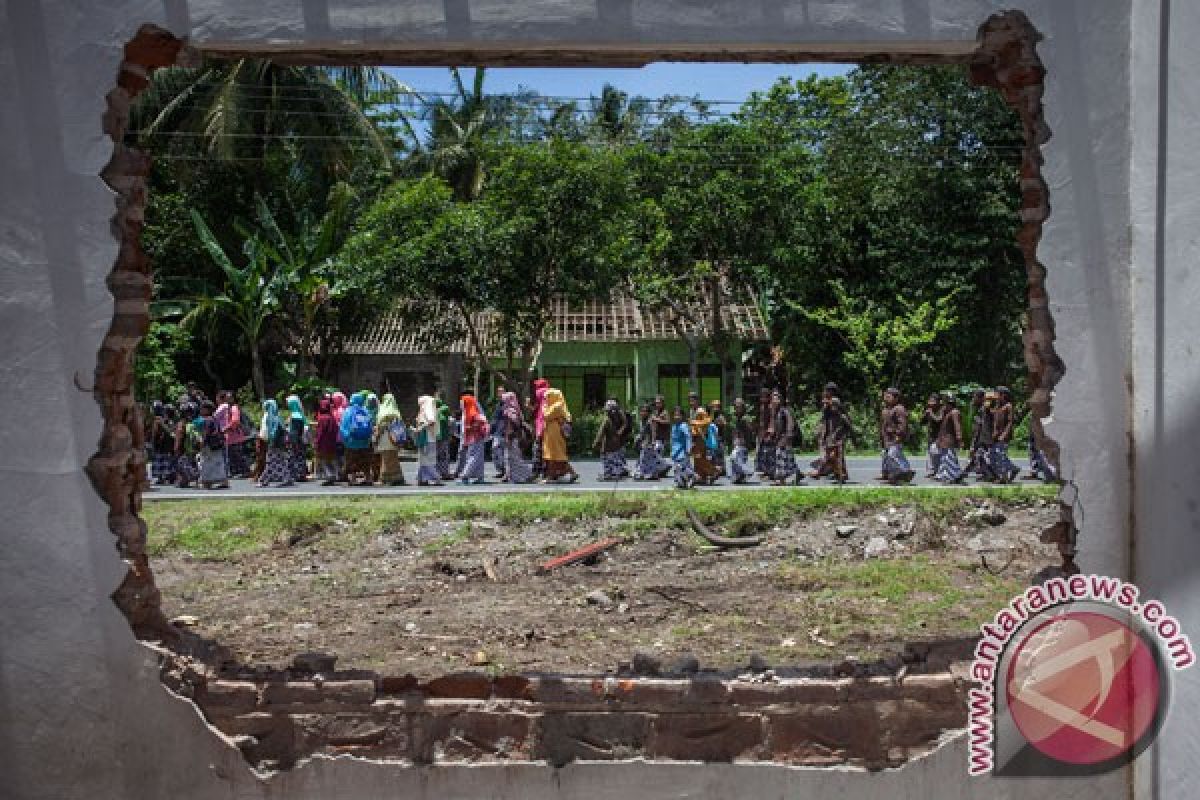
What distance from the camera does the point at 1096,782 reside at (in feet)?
10.6

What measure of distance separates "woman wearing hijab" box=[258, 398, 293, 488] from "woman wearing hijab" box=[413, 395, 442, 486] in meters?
2.08

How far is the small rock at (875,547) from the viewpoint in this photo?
35.9 feet

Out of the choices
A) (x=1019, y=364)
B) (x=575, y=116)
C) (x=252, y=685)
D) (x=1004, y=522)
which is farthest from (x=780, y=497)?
(x=575, y=116)

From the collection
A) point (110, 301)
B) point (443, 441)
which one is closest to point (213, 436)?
point (443, 441)

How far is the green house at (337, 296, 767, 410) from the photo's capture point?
→ 80.5ft

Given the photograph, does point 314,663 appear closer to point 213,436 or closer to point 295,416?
point 213,436

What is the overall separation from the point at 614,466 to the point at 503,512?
13.8 feet

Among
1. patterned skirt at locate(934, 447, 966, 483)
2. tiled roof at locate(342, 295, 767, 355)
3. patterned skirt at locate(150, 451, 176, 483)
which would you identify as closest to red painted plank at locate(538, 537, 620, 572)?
patterned skirt at locate(934, 447, 966, 483)

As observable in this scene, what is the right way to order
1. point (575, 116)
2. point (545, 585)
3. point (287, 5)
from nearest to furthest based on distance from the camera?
point (287, 5) → point (545, 585) → point (575, 116)

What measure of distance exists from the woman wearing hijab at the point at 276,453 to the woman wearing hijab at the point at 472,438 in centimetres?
272

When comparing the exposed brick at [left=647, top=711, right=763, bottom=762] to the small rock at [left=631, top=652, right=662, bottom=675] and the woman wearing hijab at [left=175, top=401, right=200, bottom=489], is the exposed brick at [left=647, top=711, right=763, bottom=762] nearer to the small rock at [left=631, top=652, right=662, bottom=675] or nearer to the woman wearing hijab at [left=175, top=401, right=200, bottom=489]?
the small rock at [left=631, top=652, right=662, bottom=675]

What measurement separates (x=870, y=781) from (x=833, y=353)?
21.1 meters

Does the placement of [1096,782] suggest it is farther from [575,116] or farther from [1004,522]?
[575,116]

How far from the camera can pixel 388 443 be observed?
607 inches
